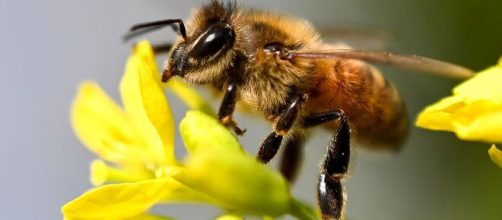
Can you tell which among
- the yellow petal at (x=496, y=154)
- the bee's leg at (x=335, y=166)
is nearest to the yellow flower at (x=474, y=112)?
the yellow petal at (x=496, y=154)

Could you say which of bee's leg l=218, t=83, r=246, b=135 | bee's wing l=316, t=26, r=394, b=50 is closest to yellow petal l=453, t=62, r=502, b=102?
bee's leg l=218, t=83, r=246, b=135

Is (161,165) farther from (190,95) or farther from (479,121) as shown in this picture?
(479,121)

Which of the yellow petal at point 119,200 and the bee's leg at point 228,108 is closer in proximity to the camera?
the yellow petal at point 119,200

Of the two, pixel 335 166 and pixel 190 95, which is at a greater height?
pixel 190 95

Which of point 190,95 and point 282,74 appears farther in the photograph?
point 190,95

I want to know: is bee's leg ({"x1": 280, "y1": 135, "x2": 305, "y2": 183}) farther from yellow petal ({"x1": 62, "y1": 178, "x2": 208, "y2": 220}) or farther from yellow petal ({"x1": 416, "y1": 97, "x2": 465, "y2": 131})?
yellow petal ({"x1": 416, "y1": 97, "x2": 465, "y2": 131})

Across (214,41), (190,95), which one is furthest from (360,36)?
(214,41)

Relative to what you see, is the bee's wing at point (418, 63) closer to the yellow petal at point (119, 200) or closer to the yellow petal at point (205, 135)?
the yellow petal at point (205, 135)
